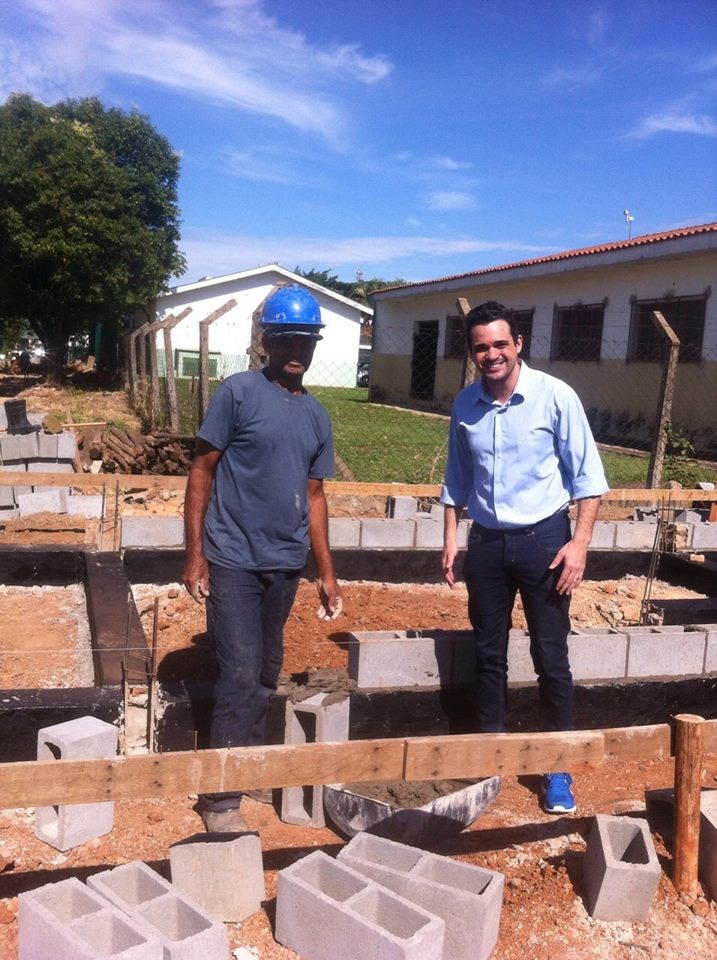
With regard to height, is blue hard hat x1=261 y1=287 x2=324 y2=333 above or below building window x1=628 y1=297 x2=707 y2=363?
below

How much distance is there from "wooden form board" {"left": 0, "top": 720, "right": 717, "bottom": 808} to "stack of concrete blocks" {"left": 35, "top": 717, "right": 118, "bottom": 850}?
50 centimetres

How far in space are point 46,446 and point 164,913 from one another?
6999 millimetres

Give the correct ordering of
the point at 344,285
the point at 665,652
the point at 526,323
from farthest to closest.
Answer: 1. the point at 344,285
2. the point at 526,323
3. the point at 665,652

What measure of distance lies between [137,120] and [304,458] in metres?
32.8

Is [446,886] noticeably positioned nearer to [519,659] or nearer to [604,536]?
[519,659]

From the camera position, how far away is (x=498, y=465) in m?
3.21

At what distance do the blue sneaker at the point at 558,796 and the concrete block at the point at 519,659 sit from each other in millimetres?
600

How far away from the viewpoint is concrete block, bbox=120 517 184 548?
5.68 m

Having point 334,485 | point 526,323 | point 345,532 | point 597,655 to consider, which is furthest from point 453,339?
point 597,655

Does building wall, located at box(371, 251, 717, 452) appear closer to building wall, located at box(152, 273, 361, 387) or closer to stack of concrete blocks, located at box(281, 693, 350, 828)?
building wall, located at box(152, 273, 361, 387)

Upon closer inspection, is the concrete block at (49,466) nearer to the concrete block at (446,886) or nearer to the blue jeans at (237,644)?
the blue jeans at (237,644)

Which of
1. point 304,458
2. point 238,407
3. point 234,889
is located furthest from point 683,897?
point 238,407

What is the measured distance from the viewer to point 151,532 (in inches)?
224

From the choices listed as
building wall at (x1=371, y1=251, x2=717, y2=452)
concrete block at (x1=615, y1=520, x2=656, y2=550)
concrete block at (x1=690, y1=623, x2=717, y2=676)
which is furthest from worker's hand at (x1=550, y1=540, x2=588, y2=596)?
building wall at (x1=371, y1=251, x2=717, y2=452)
